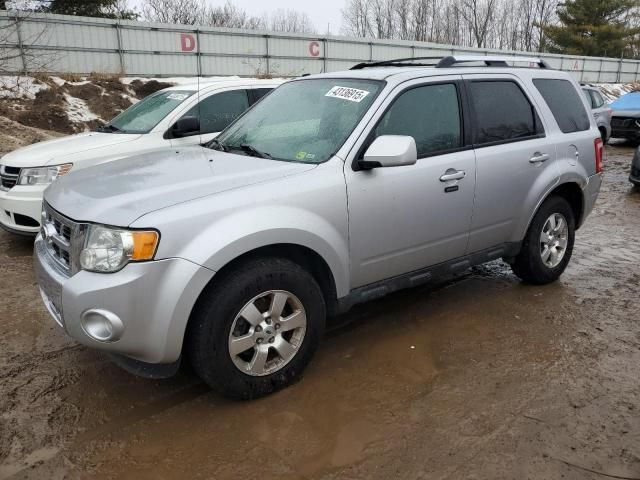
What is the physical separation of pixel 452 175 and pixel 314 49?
21148 millimetres

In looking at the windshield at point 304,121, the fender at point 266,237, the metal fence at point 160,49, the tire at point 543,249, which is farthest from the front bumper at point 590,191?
the metal fence at point 160,49

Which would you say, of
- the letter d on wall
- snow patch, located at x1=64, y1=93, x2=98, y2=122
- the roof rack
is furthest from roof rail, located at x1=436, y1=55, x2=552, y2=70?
the letter d on wall

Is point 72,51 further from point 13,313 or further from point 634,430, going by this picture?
point 634,430

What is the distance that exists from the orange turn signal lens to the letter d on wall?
61.3 ft

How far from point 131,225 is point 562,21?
52.9 metres

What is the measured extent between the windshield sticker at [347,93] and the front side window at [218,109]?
299 cm

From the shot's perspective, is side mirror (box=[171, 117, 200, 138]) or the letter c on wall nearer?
side mirror (box=[171, 117, 200, 138])

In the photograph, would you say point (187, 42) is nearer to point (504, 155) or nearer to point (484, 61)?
point (484, 61)

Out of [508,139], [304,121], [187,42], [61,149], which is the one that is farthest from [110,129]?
[187,42]

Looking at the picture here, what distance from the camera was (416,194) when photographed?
139 inches

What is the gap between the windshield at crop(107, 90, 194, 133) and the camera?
6539mm

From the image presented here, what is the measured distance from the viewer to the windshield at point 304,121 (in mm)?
3420

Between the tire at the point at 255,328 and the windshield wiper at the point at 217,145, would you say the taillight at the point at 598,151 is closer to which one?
the tire at the point at 255,328

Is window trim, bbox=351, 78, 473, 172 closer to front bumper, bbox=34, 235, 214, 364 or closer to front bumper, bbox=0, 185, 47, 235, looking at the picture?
front bumper, bbox=34, 235, 214, 364
